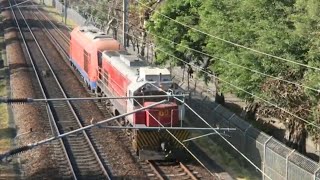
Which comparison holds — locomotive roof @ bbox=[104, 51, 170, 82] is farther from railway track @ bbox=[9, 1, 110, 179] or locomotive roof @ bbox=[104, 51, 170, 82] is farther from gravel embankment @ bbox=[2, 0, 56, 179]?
gravel embankment @ bbox=[2, 0, 56, 179]

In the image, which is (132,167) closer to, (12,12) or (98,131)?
(98,131)

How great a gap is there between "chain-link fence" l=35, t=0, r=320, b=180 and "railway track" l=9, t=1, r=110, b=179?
6.79 meters

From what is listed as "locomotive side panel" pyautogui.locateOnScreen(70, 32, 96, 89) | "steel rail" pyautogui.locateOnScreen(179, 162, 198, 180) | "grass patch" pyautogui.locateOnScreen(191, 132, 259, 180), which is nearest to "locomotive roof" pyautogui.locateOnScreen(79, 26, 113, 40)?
"locomotive side panel" pyautogui.locateOnScreen(70, 32, 96, 89)

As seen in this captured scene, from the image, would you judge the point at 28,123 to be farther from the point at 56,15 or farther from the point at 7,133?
the point at 56,15

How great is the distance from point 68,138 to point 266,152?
33.7 ft

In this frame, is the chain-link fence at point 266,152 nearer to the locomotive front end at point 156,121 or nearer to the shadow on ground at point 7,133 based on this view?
the locomotive front end at point 156,121

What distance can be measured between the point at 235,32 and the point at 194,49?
7.97 meters

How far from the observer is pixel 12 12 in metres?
98.8

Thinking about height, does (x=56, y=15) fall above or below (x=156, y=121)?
below

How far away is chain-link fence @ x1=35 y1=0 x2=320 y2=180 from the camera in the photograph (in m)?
20.5

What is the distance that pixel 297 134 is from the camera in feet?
80.5

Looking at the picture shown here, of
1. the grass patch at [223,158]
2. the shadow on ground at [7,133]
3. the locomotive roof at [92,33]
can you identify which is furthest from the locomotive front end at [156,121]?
the locomotive roof at [92,33]

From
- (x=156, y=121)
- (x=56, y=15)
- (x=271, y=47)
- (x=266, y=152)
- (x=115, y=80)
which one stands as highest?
(x=271, y=47)

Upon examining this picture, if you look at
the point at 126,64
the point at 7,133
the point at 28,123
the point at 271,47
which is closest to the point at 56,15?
the point at 28,123
